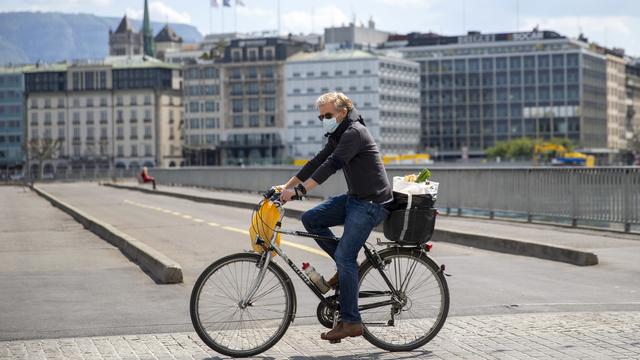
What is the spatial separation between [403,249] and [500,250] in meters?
10.3

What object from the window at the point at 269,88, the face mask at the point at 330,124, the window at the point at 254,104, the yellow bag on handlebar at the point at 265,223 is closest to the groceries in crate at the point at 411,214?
the face mask at the point at 330,124

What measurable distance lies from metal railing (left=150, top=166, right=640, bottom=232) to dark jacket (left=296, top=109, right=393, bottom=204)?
43.3 ft

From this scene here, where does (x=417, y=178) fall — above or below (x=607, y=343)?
above

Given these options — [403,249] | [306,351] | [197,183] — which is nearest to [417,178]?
[403,249]

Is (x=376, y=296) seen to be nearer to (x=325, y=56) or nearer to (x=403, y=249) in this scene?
(x=403, y=249)

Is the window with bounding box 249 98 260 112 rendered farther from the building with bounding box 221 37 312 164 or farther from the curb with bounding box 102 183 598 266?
the curb with bounding box 102 183 598 266

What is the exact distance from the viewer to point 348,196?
899 centimetres

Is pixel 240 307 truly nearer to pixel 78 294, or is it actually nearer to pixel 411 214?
pixel 411 214

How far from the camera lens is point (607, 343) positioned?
9.17 meters

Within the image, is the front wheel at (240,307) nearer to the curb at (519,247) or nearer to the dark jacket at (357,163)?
the dark jacket at (357,163)

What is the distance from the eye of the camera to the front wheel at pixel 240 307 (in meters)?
8.68

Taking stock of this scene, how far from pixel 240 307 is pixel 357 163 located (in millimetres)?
1233

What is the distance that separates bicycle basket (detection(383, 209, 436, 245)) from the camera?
8.86 m

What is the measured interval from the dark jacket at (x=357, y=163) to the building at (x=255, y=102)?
→ 608 ft
